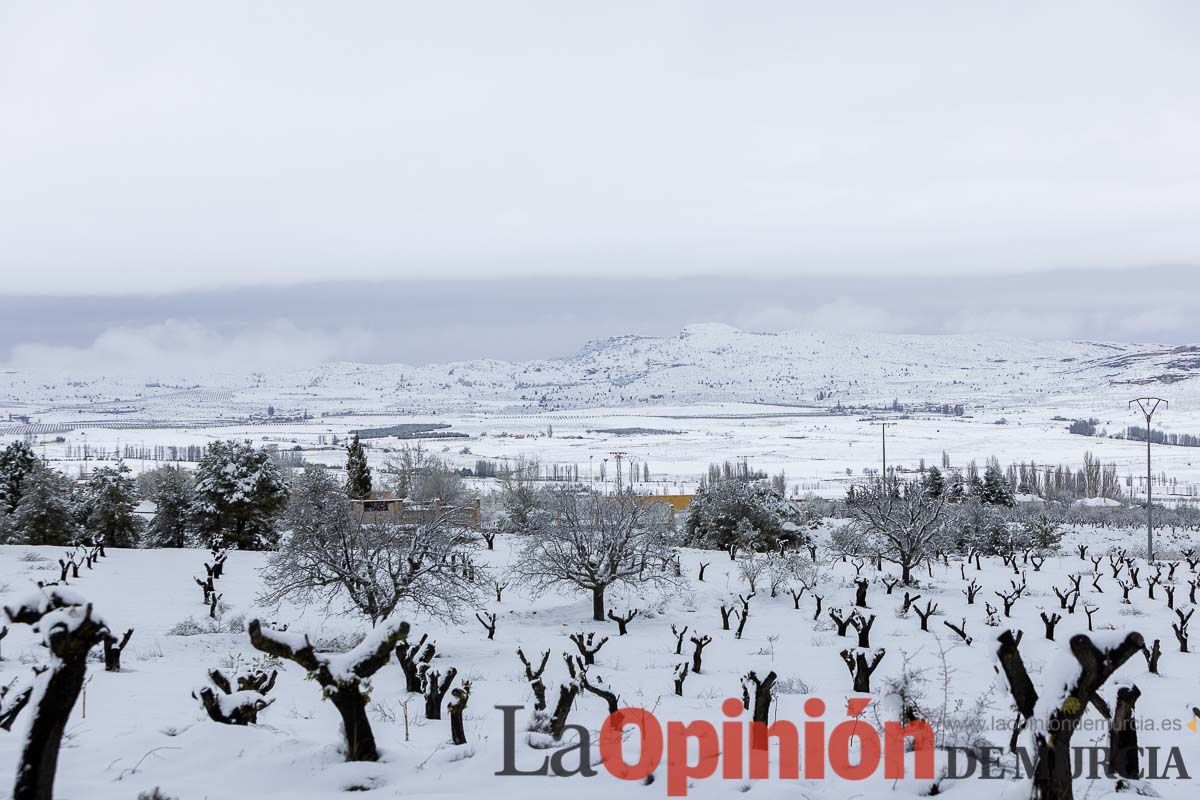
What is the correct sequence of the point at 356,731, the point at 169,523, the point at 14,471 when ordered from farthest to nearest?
the point at 14,471
the point at 169,523
the point at 356,731

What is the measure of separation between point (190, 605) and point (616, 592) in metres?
16.6

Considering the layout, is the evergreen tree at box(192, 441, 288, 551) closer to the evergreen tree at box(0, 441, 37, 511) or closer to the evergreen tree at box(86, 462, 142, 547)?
the evergreen tree at box(86, 462, 142, 547)

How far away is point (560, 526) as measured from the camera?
3222cm

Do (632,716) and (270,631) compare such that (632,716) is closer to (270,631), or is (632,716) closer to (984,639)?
(270,631)

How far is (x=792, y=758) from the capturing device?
32.9 ft

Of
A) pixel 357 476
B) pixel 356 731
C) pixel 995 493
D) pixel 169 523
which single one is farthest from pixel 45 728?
pixel 995 493

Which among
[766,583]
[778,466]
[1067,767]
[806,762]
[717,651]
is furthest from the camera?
[778,466]

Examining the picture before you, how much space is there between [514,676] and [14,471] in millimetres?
46928

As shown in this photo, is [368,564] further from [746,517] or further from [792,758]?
[746,517]

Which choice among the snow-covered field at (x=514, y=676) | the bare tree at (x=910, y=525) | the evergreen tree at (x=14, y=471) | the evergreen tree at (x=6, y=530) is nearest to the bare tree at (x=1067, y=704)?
the snow-covered field at (x=514, y=676)

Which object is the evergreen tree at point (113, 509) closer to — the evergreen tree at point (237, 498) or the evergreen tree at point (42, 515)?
the evergreen tree at point (42, 515)

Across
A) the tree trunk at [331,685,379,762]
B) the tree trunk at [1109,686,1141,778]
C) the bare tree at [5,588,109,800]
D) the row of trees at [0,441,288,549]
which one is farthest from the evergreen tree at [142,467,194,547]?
the tree trunk at [1109,686,1141,778]

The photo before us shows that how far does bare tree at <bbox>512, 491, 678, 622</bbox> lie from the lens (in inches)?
1222

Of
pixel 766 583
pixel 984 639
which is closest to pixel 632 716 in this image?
pixel 984 639
